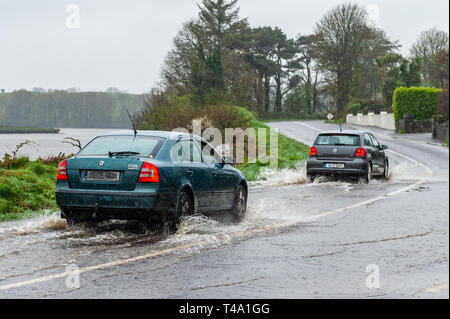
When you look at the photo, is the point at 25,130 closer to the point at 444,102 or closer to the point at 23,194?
the point at 23,194

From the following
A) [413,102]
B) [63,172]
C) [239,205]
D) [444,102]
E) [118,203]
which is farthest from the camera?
[413,102]

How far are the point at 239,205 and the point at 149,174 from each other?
302 cm

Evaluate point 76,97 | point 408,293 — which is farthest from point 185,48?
point 408,293

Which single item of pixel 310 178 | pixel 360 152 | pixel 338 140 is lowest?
pixel 310 178

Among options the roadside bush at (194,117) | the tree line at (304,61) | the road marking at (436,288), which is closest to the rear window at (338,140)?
the roadside bush at (194,117)

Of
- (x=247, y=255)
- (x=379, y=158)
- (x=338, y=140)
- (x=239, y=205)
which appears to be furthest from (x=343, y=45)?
(x=247, y=255)

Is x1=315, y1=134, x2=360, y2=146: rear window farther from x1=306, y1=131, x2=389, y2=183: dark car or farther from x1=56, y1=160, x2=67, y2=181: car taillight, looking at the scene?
x1=56, y1=160, x2=67, y2=181: car taillight

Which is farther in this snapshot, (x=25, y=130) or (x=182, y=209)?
(x=25, y=130)

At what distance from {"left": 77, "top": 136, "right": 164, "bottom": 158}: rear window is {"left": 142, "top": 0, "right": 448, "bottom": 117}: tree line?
47.1 m

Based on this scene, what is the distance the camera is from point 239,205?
484 inches

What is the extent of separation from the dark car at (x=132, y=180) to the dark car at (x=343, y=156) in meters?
10.8

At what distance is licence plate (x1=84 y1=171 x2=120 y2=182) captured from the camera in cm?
972

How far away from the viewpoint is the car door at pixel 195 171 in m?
10.3

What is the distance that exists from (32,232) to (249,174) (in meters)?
13.8
